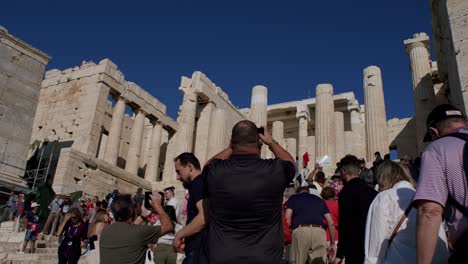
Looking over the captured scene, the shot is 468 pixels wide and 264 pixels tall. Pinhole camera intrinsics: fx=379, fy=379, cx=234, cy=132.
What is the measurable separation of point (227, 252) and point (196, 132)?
29703mm

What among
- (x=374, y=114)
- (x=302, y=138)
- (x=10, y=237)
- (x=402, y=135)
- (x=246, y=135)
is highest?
(x=402, y=135)

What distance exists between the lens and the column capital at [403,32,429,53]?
22.6 meters

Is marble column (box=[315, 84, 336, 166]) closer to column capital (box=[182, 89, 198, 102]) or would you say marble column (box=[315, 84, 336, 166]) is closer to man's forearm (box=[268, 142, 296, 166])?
column capital (box=[182, 89, 198, 102])

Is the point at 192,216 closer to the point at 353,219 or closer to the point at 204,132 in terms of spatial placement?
the point at 353,219

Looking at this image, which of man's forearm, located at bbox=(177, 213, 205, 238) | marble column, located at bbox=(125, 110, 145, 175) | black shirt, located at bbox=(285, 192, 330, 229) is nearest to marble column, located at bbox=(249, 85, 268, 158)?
marble column, located at bbox=(125, 110, 145, 175)

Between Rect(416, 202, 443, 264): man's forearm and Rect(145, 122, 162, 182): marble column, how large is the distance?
28.7 m

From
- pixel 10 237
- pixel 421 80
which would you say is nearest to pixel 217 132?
pixel 421 80

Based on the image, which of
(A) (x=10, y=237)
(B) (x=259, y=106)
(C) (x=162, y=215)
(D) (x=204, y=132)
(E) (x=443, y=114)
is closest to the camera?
(E) (x=443, y=114)

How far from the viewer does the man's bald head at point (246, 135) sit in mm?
3193

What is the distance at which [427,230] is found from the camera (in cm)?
230

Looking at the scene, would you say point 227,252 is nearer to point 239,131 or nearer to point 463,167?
point 239,131

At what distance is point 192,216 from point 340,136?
2930 centimetres

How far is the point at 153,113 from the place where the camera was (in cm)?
3338

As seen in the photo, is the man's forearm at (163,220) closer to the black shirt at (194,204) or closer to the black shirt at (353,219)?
the black shirt at (194,204)
